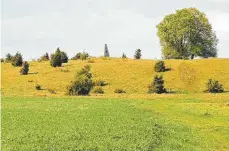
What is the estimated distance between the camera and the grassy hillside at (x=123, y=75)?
77312mm

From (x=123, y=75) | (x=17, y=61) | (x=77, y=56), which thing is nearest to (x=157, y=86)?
(x=123, y=75)

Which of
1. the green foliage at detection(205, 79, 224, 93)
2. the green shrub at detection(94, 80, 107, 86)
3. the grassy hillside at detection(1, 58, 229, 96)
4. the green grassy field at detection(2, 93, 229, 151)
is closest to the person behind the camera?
the green grassy field at detection(2, 93, 229, 151)

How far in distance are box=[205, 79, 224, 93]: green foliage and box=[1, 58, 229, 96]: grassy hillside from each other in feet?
7.12

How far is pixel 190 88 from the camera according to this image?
7794 centimetres

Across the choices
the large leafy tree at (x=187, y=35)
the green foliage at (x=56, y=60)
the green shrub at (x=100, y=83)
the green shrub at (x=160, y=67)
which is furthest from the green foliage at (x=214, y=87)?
the large leafy tree at (x=187, y=35)

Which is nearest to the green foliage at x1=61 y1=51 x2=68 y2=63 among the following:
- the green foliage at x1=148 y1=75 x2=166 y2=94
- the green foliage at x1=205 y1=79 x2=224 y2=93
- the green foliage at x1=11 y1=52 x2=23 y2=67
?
the green foliage at x1=11 y1=52 x2=23 y2=67

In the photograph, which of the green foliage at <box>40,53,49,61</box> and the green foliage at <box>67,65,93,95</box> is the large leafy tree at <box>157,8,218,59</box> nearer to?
the green foliage at <box>40,53,49,61</box>

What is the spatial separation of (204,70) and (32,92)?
3297cm

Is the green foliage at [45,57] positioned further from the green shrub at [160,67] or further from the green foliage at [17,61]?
the green shrub at [160,67]

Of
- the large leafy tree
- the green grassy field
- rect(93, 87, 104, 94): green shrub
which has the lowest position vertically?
rect(93, 87, 104, 94): green shrub

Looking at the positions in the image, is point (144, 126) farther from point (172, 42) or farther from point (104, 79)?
point (172, 42)

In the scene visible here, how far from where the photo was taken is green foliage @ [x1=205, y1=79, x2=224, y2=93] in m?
74.6

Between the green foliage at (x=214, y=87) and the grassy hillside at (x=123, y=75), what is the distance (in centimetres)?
217

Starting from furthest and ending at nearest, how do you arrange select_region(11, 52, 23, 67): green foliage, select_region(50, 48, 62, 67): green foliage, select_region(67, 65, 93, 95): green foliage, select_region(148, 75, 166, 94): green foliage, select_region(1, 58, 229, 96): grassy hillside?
select_region(11, 52, 23, 67): green foliage → select_region(50, 48, 62, 67): green foliage → select_region(1, 58, 229, 96): grassy hillside → select_region(148, 75, 166, 94): green foliage → select_region(67, 65, 93, 95): green foliage
